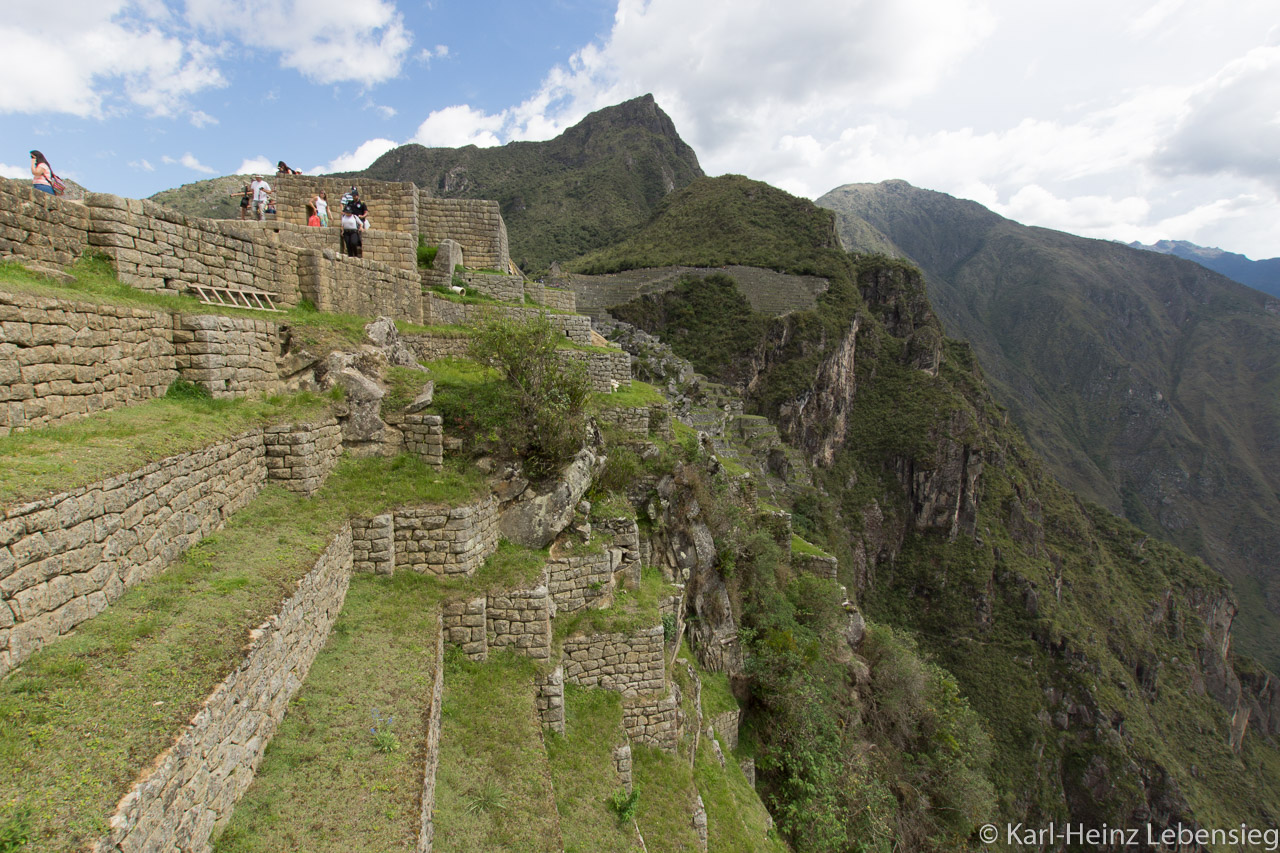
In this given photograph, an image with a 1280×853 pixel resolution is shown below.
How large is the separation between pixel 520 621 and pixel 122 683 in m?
4.22

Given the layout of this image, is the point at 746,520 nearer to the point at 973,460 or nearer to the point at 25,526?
the point at 25,526

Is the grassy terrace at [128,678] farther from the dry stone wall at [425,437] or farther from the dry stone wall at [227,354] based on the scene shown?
the dry stone wall at [425,437]

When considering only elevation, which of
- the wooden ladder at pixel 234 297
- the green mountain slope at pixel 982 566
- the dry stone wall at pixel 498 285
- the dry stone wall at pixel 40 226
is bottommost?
the green mountain slope at pixel 982 566

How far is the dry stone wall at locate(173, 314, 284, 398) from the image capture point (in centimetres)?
594

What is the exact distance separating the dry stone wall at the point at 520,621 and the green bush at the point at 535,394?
6.20 feet

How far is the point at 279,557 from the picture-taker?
5121 mm

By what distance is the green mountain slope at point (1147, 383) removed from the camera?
119 metres

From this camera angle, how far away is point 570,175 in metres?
102

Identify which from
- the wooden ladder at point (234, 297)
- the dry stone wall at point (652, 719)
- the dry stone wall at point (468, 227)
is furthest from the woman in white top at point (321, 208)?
the dry stone wall at point (652, 719)

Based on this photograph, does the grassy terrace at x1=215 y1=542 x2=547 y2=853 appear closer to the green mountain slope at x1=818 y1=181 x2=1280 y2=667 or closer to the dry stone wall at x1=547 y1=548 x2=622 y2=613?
the dry stone wall at x1=547 y1=548 x2=622 y2=613

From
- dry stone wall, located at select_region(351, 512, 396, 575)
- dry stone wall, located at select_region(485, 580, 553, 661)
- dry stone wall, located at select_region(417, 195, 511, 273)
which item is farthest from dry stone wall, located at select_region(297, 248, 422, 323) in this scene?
dry stone wall, located at select_region(485, 580, 553, 661)

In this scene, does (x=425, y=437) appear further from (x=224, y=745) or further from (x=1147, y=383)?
(x=1147, y=383)

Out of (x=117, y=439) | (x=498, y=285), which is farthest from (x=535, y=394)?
(x=498, y=285)

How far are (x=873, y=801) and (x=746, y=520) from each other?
24.7 feet
